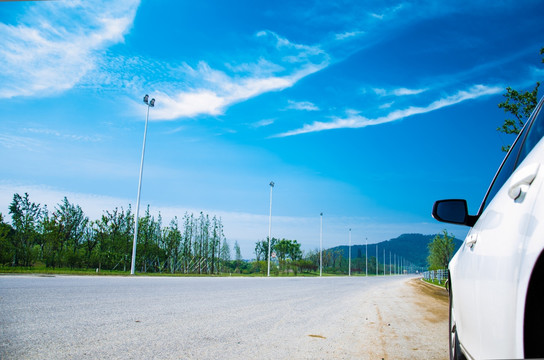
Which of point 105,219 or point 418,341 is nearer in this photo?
point 418,341

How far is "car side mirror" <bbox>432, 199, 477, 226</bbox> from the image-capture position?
3113 millimetres

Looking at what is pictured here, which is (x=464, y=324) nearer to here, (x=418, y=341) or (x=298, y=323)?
(x=418, y=341)

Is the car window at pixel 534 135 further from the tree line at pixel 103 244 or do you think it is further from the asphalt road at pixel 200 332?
the tree line at pixel 103 244

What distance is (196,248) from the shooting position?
5697 cm

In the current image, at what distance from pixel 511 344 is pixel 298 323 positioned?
20.2ft

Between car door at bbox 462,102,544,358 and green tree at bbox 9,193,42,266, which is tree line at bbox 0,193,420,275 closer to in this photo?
green tree at bbox 9,193,42,266

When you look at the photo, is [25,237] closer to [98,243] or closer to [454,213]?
[98,243]

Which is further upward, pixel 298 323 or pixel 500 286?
pixel 500 286

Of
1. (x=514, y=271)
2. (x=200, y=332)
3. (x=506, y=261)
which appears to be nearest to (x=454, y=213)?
(x=506, y=261)

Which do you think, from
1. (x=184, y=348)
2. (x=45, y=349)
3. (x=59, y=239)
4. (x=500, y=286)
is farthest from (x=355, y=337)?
(x=59, y=239)

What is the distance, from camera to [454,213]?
3170mm

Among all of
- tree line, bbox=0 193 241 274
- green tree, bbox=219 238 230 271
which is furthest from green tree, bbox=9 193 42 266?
green tree, bbox=219 238 230 271

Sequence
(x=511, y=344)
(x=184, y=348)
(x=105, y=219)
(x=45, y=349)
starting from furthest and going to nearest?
(x=105, y=219) → (x=184, y=348) → (x=45, y=349) → (x=511, y=344)

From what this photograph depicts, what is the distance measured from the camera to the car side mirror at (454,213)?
10.2 ft
